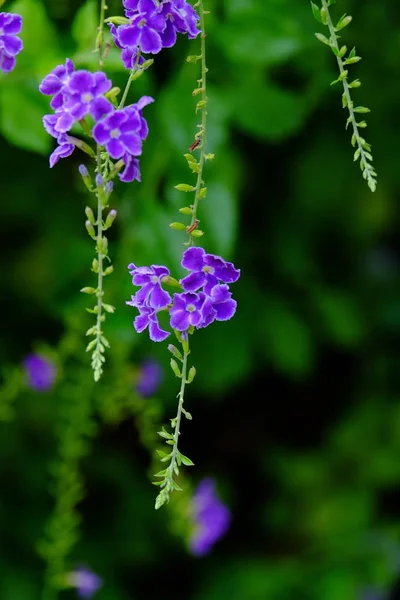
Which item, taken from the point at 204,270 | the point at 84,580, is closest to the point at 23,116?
the point at 204,270

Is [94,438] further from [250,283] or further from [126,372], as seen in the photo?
[126,372]

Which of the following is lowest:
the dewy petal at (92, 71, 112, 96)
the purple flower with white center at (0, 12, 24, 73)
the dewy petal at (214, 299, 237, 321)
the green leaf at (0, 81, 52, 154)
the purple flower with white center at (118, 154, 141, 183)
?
the green leaf at (0, 81, 52, 154)

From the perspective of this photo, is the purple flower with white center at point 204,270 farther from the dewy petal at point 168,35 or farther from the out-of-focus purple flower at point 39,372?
the out-of-focus purple flower at point 39,372

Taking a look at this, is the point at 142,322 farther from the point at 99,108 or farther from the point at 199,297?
the point at 99,108

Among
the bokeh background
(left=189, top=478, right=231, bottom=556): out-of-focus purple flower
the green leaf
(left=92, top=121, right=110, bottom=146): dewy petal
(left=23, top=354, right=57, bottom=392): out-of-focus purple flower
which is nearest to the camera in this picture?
(left=92, top=121, right=110, bottom=146): dewy petal

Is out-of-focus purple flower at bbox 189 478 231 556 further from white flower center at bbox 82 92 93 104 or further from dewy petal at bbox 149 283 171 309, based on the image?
white flower center at bbox 82 92 93 104

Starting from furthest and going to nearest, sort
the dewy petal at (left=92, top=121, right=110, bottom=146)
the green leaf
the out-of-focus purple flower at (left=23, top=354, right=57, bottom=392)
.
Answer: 1. the out-of-focus purple flower at (left=23, top=354, right=57, bottom=392)
2. the green leaf
3. the dewy petal at (left=92, top=121, right=110, bottom=146)

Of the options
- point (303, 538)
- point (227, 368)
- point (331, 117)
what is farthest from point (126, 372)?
point (303, 538)

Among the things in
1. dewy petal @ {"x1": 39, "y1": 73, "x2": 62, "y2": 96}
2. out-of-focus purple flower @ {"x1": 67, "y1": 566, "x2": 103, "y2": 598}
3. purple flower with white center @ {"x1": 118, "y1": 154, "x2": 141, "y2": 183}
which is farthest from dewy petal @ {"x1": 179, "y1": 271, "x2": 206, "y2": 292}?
out-of-focus purple flower @ {"x1": 67, "y1": 566, "x2": 103, "y2": 598}
